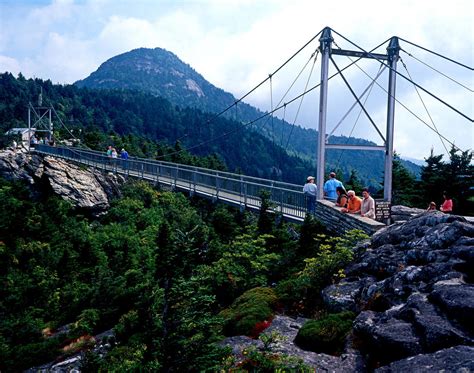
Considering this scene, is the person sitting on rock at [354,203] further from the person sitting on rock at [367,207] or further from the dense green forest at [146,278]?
the dense green forest at [146,278]

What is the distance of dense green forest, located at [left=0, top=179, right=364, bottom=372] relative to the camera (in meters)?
4.99

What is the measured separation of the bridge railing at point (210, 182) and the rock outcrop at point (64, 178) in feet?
2.84

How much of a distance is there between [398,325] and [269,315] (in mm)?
2777

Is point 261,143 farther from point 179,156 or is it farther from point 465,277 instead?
point 465,277

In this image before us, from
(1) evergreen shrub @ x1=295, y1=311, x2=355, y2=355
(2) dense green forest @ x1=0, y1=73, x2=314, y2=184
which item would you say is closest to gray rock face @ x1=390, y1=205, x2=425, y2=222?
(1) evergreen shrub @ x1=295, y1=311, x2=355, y2=355

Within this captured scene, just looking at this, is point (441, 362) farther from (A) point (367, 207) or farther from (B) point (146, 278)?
(B) point (146, 278)

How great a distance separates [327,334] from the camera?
612cm

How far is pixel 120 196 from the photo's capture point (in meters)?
25.1

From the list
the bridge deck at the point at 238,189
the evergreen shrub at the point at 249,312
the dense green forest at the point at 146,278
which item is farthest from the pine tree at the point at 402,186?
the evergreen shrub at the point at 249,312

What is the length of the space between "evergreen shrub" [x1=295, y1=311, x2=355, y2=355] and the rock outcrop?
19.3 metres

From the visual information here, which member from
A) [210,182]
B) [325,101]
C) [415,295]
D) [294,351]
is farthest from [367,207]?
Answer: [210,182]

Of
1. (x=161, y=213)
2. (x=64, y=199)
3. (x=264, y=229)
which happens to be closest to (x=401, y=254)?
(x=264, y=229)

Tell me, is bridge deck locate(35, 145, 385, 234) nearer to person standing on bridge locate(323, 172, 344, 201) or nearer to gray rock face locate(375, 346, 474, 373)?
person standing on bridge locate(323, 172, 344, 201)

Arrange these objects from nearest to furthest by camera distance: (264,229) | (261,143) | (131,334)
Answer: (131,334)
(264,229)
(261,143)
